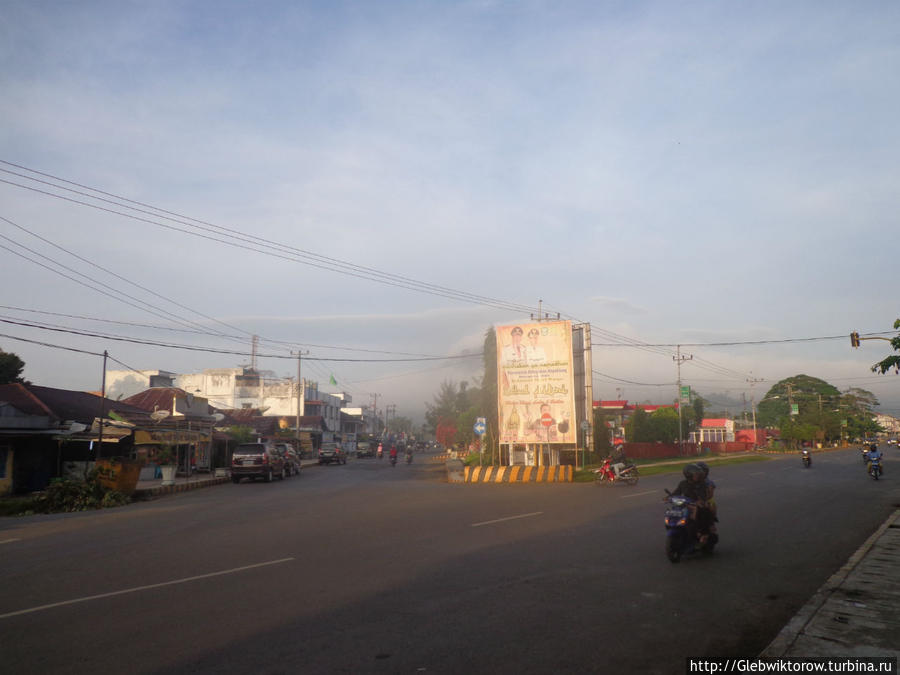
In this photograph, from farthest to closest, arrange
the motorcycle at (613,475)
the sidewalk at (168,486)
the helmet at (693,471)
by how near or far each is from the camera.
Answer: the motorcycle at (613,475) < the sidewalk at (168,486) < the helmet at (693,471)

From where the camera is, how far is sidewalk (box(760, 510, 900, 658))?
16.8 feet

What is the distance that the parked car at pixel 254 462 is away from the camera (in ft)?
103

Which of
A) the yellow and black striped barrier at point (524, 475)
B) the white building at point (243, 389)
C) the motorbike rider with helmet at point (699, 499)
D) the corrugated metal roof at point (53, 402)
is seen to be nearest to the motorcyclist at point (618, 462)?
the yellow and black striped barrier at point (524, 475)

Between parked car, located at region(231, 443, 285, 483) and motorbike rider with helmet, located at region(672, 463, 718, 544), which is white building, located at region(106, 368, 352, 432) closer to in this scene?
parked car, located at region(231, 443, 285, 483)

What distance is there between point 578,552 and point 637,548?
43.3 inches

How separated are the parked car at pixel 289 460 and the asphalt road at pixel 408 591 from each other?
2032 cm

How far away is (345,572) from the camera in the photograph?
337 inches

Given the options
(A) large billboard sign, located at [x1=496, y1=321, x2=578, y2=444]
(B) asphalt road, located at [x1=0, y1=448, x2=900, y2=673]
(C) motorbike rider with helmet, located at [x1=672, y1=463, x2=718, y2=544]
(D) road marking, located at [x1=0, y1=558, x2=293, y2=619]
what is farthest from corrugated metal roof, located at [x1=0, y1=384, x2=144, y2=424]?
(C) motorbike rider with helmet, located at [x1=672, y1=463, x2=718, y2=544]

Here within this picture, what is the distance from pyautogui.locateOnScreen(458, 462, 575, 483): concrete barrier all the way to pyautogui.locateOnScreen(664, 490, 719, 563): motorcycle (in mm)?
18728

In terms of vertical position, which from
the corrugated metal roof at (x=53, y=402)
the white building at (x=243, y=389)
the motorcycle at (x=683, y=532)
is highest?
the white building at (x=243, y=389)

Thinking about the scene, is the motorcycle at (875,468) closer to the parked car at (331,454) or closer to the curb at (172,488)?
the curb at (172,488)

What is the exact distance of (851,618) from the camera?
5.96 metres

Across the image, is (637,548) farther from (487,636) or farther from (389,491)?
(389,491)

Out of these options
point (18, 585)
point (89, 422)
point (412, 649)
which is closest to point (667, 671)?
point (412, 649)
